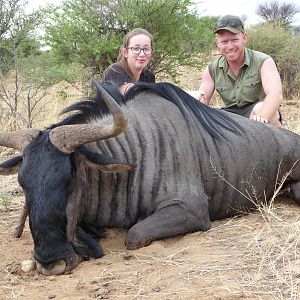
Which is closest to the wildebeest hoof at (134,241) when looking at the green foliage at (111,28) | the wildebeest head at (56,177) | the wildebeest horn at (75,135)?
the wildebeest head at (56,177)

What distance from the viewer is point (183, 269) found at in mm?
3309

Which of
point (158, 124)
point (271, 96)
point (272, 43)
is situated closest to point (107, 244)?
point (158, 124)

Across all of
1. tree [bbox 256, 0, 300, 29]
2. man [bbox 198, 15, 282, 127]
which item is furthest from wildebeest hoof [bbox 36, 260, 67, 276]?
tree [bbox 256, 0, 300, 29]

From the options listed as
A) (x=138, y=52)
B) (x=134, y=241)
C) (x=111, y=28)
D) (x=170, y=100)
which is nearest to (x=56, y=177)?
(x=134, y=241)

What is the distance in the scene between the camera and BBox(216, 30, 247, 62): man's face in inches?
224

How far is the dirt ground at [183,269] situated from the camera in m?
2.92

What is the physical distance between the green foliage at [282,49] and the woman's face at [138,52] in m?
8.37

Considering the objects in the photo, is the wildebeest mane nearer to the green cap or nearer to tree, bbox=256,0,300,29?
the green cap

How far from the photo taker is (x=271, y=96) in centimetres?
534

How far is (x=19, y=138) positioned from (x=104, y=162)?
596 mm

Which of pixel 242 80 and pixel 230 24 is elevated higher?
pixel 230 24

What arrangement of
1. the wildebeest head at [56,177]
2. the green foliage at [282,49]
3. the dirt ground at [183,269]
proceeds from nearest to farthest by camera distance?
the dirt ground at [183,269]
the wildebeest head at [56,177]
the green foliage at [282,49]

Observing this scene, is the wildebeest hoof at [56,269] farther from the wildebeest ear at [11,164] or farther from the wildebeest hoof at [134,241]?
the wildebeest ear at [11,164]

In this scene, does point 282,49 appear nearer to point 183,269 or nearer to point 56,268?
point 183,269
